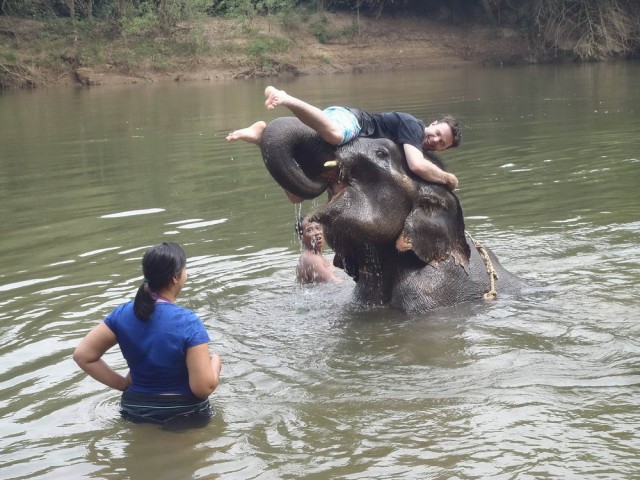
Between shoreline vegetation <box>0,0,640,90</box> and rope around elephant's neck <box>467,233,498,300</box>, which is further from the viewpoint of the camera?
shoreline vegetation <box>0,0,640,90</box>

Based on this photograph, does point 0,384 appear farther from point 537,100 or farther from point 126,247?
point 537,100

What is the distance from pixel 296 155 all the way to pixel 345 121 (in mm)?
413

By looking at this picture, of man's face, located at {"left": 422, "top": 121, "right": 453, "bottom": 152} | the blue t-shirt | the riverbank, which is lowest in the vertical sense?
the blue t-shirt

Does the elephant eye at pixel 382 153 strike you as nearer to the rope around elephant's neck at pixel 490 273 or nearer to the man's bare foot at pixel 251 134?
the man's bare foot at pixel 251 134

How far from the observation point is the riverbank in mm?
34594

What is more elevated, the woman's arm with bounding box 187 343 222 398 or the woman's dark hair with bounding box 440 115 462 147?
the woman's dark hair with bounding box 440 115 462 147

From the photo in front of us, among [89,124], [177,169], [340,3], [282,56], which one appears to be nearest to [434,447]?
[177,169]

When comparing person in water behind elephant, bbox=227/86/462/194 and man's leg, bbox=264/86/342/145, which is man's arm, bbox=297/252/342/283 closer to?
person in water behind elephant, bbox=227/86/462/194

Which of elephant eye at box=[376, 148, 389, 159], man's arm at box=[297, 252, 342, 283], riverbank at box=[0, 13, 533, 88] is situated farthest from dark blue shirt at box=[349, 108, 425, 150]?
riverbank at box=[0, 13, 533, 88]

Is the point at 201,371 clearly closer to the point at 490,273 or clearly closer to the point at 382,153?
the point at 382,153

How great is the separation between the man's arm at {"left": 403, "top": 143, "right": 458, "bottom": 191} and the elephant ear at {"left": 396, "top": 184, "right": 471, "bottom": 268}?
4.2 inches

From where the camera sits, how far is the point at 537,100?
2169 cm

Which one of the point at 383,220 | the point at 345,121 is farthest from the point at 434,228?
the point at 345,121

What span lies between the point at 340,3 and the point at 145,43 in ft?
29.9
